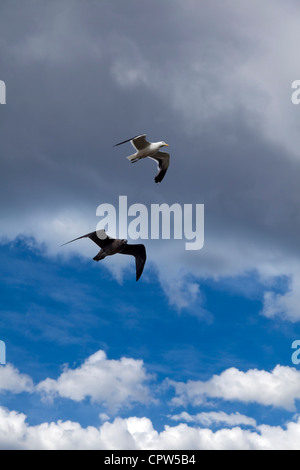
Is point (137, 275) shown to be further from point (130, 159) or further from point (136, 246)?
point (130, 159)

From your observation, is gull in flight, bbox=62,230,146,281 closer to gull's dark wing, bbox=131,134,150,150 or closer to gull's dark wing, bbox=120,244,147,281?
gull's dark wing, bbox=120,244,147,281

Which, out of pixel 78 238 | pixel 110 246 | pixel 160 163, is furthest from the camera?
pixel 160 163

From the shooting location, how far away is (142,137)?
48.4m

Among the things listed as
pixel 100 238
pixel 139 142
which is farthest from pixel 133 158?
pixel 100 238

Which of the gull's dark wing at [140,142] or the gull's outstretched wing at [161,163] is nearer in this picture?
the gull's dark wing at [140,142]

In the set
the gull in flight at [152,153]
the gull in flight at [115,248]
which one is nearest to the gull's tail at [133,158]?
the gull in flight at [152,153]

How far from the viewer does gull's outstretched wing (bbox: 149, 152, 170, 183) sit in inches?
2113

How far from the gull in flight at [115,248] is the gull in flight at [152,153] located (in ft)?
25.0

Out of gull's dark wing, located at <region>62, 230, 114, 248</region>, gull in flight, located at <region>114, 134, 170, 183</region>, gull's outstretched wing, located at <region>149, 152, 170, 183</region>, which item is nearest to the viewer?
gull's dark wing, located at <region>62, 230, 114, 248</region>

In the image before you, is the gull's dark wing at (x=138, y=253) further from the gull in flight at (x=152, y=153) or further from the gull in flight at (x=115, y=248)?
the gull in flight at (x=152, y=153)

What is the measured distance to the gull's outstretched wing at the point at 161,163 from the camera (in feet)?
176

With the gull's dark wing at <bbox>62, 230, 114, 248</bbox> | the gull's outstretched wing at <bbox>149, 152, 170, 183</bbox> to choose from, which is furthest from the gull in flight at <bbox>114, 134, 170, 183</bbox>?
the gull's dark wing at <bbox>62, 230, 114, 248</bbox>
